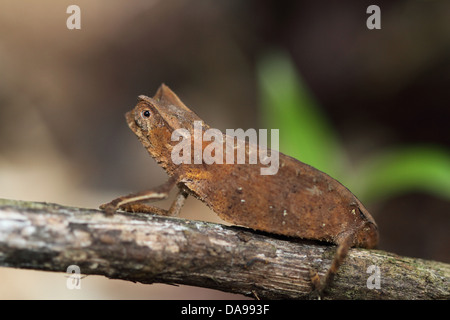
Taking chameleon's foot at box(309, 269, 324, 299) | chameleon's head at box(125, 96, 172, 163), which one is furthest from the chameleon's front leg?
chameleon's foot at box(309, 269, 324, 299)

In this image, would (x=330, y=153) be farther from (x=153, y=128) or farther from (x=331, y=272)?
(x=153, y=128)

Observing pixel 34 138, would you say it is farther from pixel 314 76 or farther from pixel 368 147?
pixel 368 147

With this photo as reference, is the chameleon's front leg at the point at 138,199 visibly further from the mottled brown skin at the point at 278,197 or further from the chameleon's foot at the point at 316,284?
the chameleon's foot at the point at 316,284

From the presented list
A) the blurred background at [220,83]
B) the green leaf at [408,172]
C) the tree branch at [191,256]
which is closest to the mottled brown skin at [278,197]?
the tree branch at [191,256]

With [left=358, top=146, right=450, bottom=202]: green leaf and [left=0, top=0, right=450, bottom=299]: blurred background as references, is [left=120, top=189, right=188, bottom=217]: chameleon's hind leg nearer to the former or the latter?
[left=0, top=0, right=450, bottom=299]: blurred background

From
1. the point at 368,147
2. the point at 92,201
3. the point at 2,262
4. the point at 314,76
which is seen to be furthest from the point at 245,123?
the point at 2,262

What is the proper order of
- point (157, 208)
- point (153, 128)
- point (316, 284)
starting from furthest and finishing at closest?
1. point (157, 208)
2. point (153, 128)
3. point (316, 284)

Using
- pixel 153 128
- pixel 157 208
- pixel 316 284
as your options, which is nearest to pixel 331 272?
pixel 316 284

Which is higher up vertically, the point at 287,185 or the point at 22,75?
the point at 22,75
